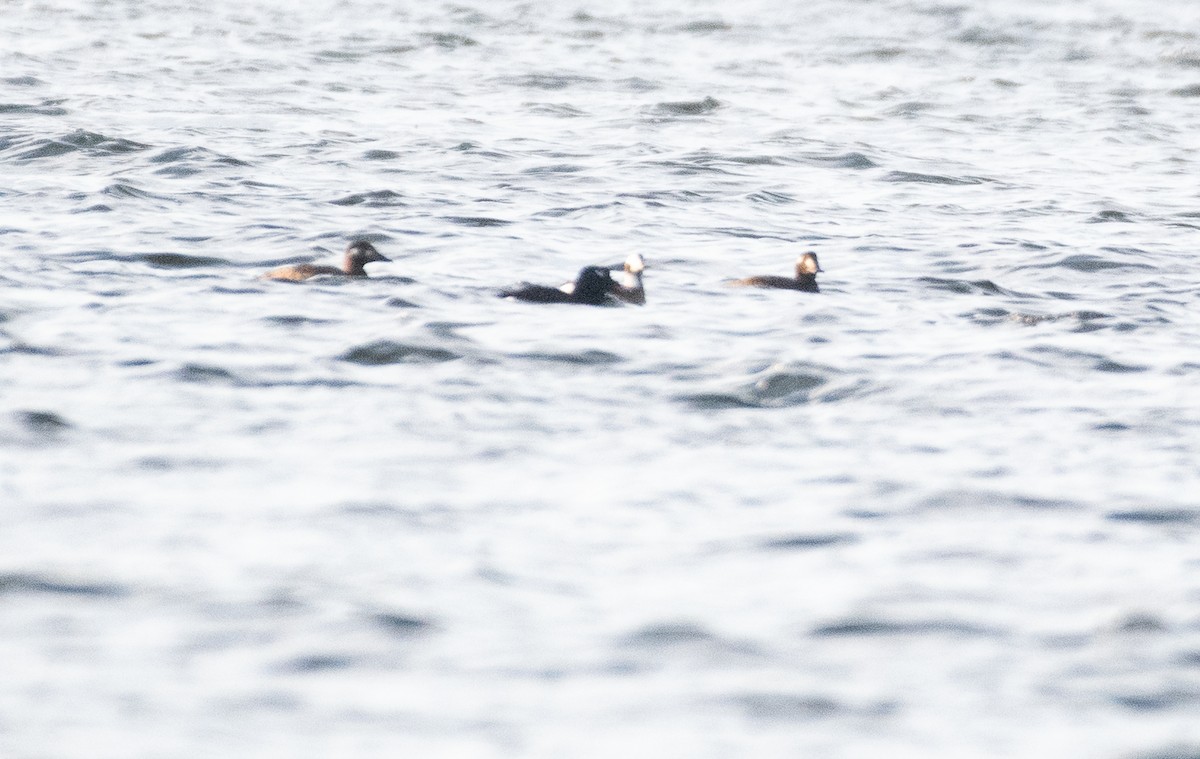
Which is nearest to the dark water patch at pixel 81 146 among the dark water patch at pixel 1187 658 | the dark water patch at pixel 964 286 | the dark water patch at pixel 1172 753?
the dark water patch at pixel 964 286

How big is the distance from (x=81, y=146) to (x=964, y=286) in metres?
10.3

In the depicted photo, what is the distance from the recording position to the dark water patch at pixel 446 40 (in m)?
33.5

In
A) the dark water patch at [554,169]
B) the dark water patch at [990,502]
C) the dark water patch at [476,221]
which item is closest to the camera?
the dark water patch at [990,502]

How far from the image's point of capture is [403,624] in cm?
788

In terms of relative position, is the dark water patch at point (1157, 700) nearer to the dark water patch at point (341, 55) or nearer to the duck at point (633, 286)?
the duck at point (633, 286)

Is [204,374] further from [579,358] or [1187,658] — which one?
[1187,658]

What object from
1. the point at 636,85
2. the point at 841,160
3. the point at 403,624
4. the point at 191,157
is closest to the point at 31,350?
the point at 403,624

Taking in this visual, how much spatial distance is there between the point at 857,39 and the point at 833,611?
29067 millimetres

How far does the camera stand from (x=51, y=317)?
13.3m

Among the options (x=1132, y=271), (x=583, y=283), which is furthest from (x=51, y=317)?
(x=1132, y=271)

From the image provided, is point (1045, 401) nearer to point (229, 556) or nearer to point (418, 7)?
point (229, 556)

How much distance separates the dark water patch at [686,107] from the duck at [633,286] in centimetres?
1145

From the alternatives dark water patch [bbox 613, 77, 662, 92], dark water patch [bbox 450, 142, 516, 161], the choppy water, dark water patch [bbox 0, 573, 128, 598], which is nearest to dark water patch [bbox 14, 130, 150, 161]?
the choppy water

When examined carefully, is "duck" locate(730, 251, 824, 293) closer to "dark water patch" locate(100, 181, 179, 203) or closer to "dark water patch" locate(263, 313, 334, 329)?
"dark water patch" locate(263, 313, 334, 329)
